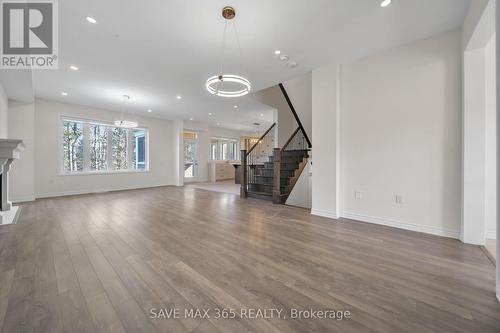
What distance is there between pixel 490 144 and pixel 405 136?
96cm

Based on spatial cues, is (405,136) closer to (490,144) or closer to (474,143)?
(474,143)

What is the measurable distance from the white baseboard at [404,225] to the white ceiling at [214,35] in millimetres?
2952

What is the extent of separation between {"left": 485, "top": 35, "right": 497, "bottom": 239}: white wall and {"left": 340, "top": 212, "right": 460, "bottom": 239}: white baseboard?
1.52ft

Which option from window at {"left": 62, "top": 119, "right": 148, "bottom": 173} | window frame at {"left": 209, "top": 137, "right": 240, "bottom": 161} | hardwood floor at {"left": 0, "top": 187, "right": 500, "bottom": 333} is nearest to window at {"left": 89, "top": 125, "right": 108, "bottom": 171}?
window at {"left": 62, "top": 119, "right": 148, "bottom": 173}

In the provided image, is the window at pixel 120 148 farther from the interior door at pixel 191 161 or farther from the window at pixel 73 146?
the interior door at pixel 191 161

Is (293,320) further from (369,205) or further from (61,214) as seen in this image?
(61,214)

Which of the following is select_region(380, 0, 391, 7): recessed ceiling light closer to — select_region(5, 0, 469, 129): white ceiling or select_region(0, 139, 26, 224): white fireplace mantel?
select_region(5, 0, 469, 129): white ceiling

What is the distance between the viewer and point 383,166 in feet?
11.6

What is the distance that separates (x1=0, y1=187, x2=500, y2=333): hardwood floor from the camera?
140 centimetres

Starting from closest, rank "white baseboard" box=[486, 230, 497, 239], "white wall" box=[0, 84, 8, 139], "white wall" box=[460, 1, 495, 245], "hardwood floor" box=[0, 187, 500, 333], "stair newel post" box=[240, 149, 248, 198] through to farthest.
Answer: "hardwood floor" box=[0, 187, 500, 333]
"white wall" box=[460, 1, 495, 245]
"white baseboard" box=[486, 230, 497, 239]
"white wall" box=[0, 84, 8, 139]
"stair newel post" box=[240, 149, 248, 198]

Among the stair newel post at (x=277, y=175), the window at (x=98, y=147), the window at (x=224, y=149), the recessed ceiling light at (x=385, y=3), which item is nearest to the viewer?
the recessed ceiling light at (x=385, y=3)

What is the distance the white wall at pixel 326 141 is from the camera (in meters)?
3.95

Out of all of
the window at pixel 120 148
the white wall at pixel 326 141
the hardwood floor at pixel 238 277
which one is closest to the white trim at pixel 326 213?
the white wall at pixel 326 141

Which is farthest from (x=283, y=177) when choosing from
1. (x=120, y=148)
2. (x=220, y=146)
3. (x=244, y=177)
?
(x=220, y=146)
